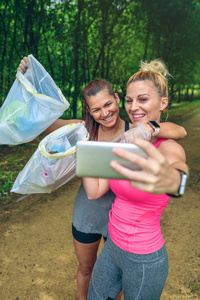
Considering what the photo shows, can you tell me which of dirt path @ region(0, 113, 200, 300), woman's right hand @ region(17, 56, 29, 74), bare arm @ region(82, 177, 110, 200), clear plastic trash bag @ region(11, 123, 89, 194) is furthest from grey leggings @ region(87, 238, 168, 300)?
woman's right hand @ region(17, 56, 29, 74)

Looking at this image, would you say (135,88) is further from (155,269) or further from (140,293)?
(140,293)

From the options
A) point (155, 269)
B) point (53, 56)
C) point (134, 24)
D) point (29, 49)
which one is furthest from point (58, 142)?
point (134, 24)

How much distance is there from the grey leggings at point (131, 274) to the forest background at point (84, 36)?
6.06 ft

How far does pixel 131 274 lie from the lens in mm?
1409

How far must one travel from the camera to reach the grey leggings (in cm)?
139

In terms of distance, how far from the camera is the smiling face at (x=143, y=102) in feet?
5.38

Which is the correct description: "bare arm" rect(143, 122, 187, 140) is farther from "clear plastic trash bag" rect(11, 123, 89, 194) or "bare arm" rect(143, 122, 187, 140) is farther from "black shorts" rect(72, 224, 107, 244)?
"black shorts" rect(72, 224, 107, 244)

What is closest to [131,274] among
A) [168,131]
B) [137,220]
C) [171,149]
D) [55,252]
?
[137,220]

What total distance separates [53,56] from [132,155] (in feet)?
31.9

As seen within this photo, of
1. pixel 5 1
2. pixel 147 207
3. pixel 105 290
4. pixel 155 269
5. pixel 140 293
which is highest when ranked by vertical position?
pixel 5 1

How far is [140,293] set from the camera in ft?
4.61

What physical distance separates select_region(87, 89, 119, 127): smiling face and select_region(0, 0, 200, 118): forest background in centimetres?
104

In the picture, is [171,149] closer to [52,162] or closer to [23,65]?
[52,162]

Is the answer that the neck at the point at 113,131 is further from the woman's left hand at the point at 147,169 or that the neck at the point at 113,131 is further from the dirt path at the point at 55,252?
the dirt path at the point at 55,252
